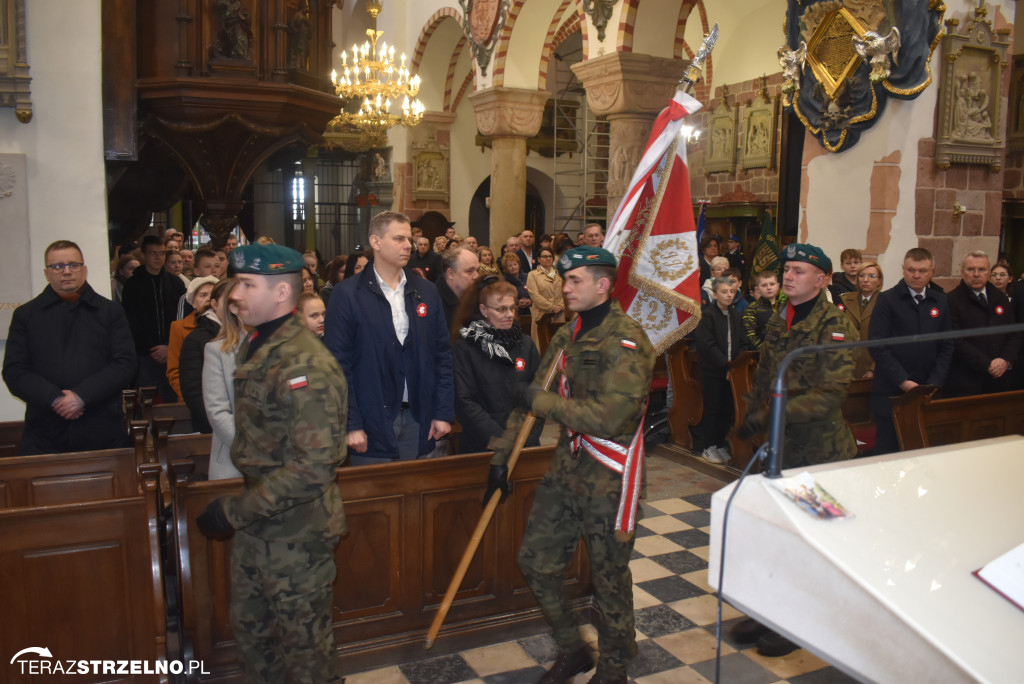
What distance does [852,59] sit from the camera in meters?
6.17

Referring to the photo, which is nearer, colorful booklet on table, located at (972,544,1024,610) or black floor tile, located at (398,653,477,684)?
colorful booklet on table, located at (972,544,1024,610)

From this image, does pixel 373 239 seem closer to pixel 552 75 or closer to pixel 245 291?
pixel 245 291

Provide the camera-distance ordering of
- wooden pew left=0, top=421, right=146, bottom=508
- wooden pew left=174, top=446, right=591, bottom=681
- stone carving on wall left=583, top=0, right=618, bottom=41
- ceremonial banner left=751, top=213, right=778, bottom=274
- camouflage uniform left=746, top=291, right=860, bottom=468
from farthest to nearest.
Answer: ceremonial banner left=751, top=213, right=778, bottom=274
stone carving on wall left=583, top=0, right=618, bottom=41
wooden pew left=0, top=421, right=146, bottom=508
camouflage uniform left=746, top=291, right=860, bottom=468
wooden pew left=174, top=446, right=591, bottom=681

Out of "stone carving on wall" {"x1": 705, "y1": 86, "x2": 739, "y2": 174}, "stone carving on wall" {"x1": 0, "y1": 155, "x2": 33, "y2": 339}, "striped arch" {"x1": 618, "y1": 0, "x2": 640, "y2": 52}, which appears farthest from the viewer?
"stone carving on wall" {"x1": 705, "y1": 86, "x2": 739, "y2": 174}

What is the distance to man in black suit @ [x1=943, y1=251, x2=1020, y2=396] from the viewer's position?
208 inches

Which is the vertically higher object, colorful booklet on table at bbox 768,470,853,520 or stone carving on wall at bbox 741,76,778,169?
stone carving on wall at bbox 741,76,778,169

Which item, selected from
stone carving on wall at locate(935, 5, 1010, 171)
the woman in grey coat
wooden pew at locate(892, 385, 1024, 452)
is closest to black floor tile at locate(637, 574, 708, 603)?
wooden pew at locate(892, 385, 1024, 452)

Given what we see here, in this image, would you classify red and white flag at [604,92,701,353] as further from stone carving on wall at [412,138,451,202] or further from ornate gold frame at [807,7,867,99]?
stone carving on wall at [412,138,451,202]

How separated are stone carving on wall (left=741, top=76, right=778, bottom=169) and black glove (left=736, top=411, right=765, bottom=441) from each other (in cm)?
1028

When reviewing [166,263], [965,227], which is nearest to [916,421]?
[965,227]

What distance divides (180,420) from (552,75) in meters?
14.7

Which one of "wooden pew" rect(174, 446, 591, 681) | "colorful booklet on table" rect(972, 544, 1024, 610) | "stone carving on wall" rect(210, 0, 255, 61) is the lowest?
"wooden pew" rect(174, 446, 591, 681)

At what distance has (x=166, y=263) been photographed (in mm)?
6160

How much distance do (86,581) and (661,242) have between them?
2.48 meters
